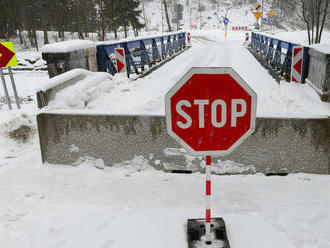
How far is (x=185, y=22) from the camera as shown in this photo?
106m

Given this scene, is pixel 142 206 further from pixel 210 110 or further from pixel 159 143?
Result: pixel 210 110

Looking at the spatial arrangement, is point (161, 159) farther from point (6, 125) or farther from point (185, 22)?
point (185, 22)

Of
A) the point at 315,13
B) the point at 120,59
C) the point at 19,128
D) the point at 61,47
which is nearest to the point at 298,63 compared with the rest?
the point at 120,59

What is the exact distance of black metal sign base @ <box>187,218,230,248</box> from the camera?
8.66ft

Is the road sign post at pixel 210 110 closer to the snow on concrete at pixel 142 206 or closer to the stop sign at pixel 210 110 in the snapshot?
the stop sign at pixel 210 110

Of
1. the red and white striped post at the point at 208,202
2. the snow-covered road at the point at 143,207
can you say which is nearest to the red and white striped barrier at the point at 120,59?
the snow-covered road at the point at 143,207

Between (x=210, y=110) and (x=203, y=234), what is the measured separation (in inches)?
49.4

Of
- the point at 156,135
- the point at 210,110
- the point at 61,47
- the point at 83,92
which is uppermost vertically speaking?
the point at 61,47

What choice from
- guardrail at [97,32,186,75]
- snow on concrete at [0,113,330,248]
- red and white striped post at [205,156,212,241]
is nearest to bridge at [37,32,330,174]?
snow on concrete at [0,113,330,248]

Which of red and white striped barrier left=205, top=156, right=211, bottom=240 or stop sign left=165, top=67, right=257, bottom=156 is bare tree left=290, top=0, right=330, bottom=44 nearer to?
stop sign left=165, top=67, right=257, bottom=156

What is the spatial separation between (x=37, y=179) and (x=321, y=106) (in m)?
4.02

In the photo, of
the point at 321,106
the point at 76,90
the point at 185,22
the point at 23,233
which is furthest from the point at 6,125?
the point at 185,22

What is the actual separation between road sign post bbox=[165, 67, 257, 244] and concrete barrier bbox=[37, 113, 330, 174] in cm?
147

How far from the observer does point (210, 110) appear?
7.37 feet
